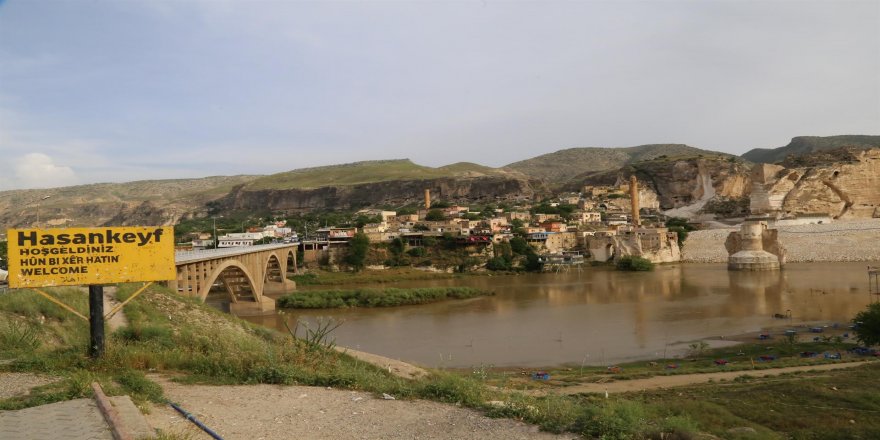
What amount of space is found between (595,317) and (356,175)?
128 m

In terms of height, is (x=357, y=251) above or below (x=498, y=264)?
above

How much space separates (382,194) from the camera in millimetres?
119938

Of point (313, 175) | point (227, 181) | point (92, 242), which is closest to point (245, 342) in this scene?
point (92, 242)

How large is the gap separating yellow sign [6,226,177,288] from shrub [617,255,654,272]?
4555cm

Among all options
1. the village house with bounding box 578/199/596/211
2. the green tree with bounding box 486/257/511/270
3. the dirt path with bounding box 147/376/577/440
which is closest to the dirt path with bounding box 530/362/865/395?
the dirt path with bounding box 147/376/577/440

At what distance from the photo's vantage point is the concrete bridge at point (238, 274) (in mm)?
22297

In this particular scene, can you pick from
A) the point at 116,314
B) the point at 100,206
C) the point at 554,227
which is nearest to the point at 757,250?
the point at 554,227

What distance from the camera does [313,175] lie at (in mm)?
163250

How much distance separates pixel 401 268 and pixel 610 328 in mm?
28974

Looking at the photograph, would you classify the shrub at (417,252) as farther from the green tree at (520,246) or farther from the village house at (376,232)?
the green tree at (520,246)

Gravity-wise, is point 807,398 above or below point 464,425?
below

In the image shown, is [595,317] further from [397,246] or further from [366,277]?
[397,246]

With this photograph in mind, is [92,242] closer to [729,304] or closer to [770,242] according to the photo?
[729,304]

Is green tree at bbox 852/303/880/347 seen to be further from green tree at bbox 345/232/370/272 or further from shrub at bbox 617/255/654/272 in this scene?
green tree at bbox 345/232/370/272
